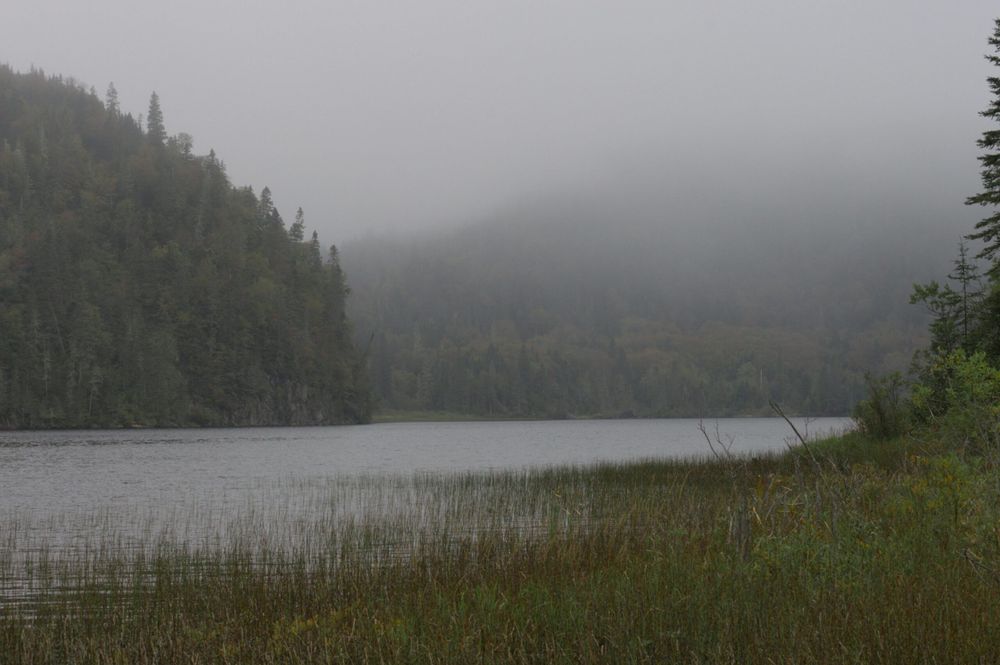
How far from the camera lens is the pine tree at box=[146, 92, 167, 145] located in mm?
168000

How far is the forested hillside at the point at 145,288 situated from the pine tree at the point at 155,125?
15.8 inches

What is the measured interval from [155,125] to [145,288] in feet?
181

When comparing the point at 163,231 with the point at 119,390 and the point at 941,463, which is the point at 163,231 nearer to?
the point at 119,390

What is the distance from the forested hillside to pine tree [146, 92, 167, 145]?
400mm

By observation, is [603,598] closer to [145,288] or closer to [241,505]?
[241,505]

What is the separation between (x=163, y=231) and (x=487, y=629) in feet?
483

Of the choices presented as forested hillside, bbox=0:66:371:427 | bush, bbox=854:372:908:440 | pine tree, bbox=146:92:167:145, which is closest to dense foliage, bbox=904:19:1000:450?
bush, bbox=854:372:908:440

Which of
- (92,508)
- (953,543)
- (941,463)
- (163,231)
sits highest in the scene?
(163,231)

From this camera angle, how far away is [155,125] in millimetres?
170500

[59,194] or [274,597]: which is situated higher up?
[59,194]

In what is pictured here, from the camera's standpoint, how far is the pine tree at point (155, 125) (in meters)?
168

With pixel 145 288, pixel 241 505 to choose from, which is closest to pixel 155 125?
pixel 145 288

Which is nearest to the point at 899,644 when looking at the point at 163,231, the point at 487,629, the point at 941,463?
the point at 487,629

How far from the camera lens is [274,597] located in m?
11.8
